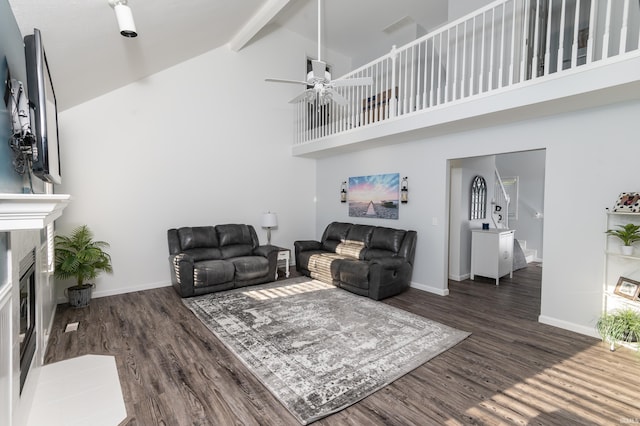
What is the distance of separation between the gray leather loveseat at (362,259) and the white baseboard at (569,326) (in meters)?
1.76

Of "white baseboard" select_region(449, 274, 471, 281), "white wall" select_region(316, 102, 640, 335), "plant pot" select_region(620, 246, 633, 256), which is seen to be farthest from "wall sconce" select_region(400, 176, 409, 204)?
"plant pot" select_region(620, 246, 633, 256)

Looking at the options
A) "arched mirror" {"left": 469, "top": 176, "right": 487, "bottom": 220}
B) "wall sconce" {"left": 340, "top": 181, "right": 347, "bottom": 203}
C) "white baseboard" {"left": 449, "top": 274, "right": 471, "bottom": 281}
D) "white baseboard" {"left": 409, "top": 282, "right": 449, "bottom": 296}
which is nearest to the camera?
"white baseboard" {"left": 409, "top": 282, "right": 449, "bottom": 296}

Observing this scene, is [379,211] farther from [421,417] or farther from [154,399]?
[154,399]

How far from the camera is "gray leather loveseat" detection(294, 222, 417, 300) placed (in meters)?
4.44

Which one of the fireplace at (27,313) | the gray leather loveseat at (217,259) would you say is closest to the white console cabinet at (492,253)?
the gray leather loveseat at (217,259)

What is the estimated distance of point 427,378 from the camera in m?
2.51

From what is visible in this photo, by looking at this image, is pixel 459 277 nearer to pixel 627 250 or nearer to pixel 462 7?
pixel 627 250

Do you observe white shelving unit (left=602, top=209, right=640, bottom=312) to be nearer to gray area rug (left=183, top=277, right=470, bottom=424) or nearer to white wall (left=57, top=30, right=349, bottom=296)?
gray area rug (left=183, top=277, right=470, bottom=424)

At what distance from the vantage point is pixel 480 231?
5539mm

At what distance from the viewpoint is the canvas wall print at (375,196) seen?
5.39m

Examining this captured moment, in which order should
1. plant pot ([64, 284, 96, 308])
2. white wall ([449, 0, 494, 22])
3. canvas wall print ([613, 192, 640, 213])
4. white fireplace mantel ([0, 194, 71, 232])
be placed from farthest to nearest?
white wall ([449, 0, 494, 22]), plant pot ([64, 284, 96, 308]), canvas wall print ([613, 192, 640, 213]), white fireplace mantel ([0, 194, 71, 232])

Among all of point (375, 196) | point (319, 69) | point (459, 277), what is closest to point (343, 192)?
point (375, 196)

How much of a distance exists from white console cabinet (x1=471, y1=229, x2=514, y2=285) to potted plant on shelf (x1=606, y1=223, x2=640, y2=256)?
89.8 inches

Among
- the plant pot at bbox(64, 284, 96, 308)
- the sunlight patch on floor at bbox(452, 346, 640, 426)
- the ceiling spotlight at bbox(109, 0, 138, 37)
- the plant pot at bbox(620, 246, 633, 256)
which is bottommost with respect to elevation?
the sunlight patch on floor at bbox(452, 346, 640, 426)
